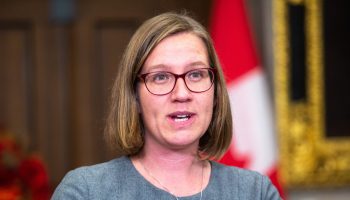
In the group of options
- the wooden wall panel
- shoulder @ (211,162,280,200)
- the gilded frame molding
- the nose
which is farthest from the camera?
the wooden wall panel

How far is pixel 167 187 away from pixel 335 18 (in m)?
2.37

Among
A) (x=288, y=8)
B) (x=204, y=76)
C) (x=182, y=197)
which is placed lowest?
(x=182, y=197)

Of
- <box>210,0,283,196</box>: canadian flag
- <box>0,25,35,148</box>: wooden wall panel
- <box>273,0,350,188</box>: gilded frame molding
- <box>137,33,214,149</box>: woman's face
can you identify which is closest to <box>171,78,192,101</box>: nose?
<box>137,33,214,149</box>: woman's face

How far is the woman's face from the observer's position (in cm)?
152

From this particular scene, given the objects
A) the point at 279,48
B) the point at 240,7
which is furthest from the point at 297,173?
the point at 240,7

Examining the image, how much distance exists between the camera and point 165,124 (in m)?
1.54

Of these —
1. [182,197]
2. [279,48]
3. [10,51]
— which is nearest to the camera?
[182,197]

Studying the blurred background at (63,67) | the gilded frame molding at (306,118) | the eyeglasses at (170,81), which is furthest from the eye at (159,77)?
the blurred background at (63,67)

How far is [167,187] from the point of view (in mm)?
1589

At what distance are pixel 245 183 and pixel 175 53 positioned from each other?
1.23 ft

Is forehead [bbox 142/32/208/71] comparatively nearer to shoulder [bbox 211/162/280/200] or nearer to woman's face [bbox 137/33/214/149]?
woman's face [bbox 137/33/214/149]

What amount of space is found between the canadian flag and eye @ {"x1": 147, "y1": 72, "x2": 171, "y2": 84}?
190cm

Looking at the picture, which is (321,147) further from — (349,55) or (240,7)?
(240,7)

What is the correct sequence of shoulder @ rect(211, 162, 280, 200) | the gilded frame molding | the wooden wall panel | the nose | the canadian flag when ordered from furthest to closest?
the wooden wall panel < the gilded frame molding < the canadian flag < shoulder @ rect(211, 162, 280, 200) < the nose
